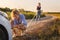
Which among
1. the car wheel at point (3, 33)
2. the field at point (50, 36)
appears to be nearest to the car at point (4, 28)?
the car wheel at point (3, 33)

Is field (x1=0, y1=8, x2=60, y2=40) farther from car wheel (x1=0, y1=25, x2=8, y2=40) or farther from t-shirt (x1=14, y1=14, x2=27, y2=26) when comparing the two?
car wheel (x1=0, y1=25, x2=8, y2=40)

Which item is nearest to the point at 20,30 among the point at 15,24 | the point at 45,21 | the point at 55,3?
the point at 15,24

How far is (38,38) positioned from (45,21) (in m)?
0.25

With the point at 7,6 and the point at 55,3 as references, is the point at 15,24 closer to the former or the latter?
the point at 7,6

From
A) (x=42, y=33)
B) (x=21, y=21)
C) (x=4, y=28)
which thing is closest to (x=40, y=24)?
(x=42, y=33)

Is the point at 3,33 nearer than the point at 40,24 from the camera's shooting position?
Yes

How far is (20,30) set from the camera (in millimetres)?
3934

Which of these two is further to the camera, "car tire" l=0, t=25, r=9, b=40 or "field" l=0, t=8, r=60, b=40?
"field" l=0, t=8, r=60, b=40

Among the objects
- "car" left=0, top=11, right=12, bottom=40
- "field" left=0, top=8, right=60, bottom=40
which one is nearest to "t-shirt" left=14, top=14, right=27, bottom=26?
"field" left=0, top=8, right=60, bottom=40

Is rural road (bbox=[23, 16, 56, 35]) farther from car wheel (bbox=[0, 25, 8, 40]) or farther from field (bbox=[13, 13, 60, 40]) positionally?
car wheel (bbox=[0, 25, 8, 40])

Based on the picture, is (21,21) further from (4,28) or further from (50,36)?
Result: (50,36)

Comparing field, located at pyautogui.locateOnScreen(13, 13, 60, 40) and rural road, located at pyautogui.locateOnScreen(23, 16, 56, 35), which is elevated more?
rural road, located at pyautogui.locateOnScreen(23, 16, 56, 35)

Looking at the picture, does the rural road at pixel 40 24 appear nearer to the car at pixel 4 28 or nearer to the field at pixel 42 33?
the field at pixel 42 33

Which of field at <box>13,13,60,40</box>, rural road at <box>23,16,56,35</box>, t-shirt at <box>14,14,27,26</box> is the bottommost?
field at <box>13,13,60,40</box>
